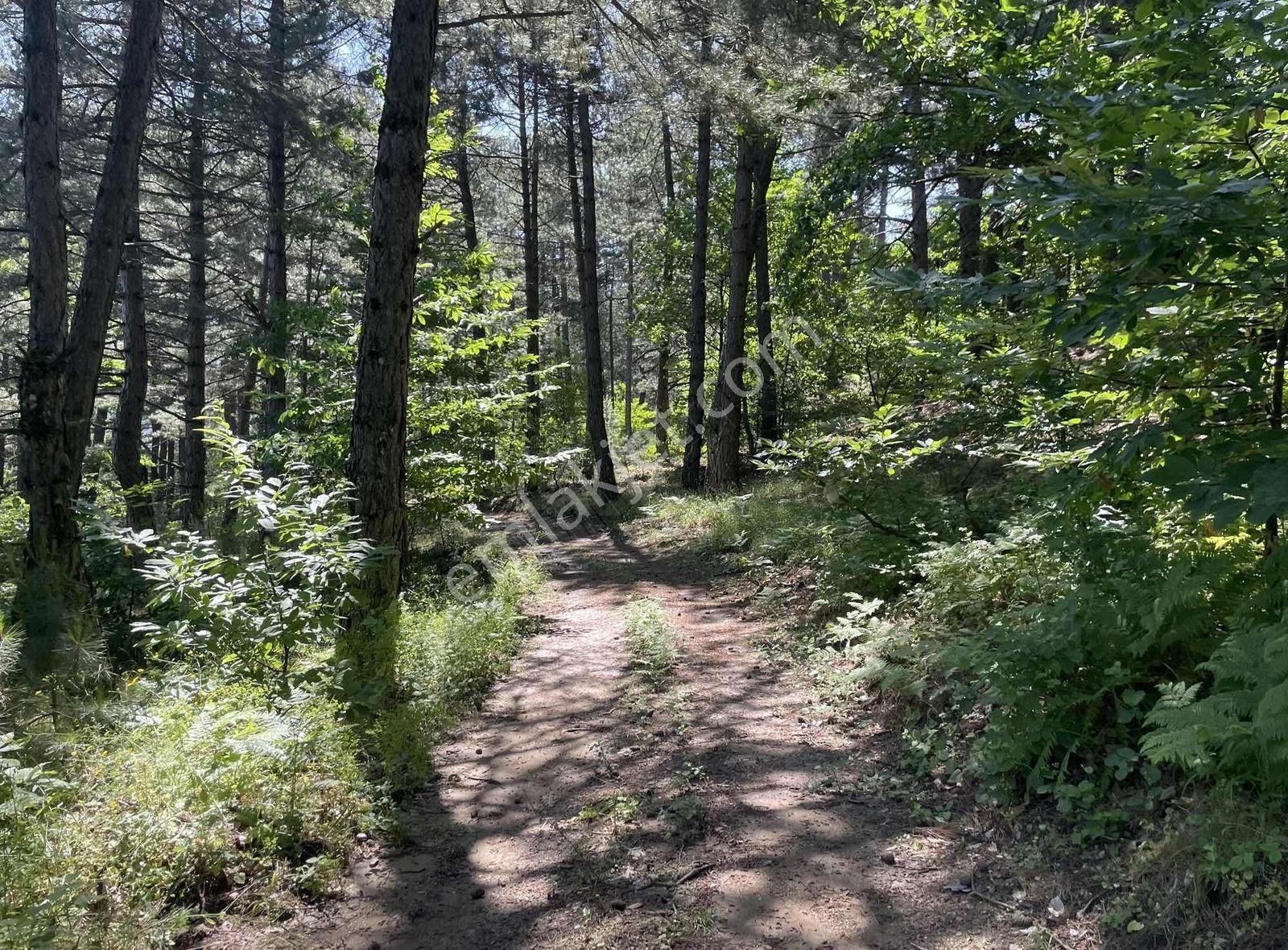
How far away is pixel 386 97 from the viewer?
6.20m

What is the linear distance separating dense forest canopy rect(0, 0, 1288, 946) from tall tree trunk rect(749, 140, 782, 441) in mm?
1931

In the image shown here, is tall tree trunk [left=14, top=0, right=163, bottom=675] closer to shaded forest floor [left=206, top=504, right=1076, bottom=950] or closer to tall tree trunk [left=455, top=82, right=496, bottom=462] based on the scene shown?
shaded forest floor [left=206, top=504, right=1076, bottom=950]

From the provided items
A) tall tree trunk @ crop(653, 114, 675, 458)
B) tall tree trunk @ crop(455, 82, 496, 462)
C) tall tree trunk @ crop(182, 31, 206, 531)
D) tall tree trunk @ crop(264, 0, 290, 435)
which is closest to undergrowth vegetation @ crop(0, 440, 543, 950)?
tall tree trunk @ crop(264, 0, 290, 435)

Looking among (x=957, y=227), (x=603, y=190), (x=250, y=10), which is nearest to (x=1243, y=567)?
(x=957, y=227)

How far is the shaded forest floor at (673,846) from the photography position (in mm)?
3094

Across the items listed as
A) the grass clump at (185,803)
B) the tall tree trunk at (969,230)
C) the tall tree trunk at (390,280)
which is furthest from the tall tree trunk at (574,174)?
the grass clump at (185,803)

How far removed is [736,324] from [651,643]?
8425mm

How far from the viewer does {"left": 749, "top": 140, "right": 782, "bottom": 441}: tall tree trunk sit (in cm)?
1605

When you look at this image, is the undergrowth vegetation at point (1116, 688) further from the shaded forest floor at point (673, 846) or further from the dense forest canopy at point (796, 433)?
the shaded forest floor at point (673, 846)

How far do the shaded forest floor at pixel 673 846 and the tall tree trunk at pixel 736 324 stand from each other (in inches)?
349

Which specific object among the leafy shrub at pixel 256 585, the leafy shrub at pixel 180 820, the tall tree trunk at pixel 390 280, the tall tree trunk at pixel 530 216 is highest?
the tall tree trunk at pixel 530 216

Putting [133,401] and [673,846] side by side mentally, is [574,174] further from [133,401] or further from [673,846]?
[673,846]

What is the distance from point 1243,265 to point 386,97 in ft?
19.0

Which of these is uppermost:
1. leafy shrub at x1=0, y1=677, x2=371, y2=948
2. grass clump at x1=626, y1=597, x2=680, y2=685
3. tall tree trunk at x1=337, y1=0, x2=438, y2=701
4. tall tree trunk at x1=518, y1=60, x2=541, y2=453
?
tall tree trunk at x1=518, y1=60, x2=541, y2=453
